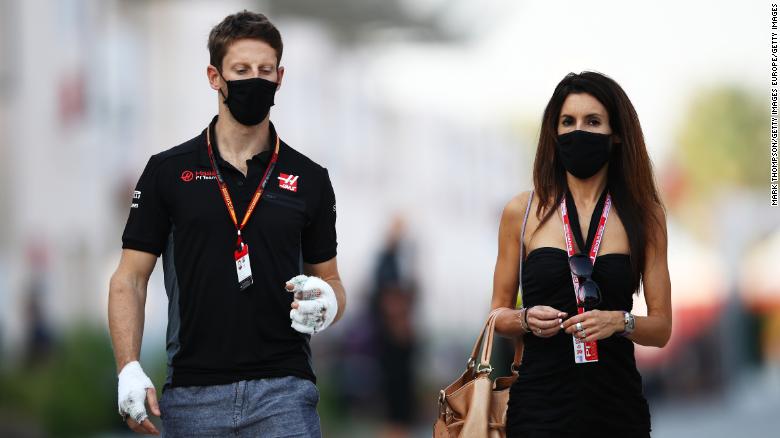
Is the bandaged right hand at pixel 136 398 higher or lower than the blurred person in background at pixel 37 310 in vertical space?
lower

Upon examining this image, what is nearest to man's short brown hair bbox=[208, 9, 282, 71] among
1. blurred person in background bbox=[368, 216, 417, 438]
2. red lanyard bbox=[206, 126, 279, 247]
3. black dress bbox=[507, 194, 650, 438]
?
red lanyard bbox=[206, 126, 279, 247]

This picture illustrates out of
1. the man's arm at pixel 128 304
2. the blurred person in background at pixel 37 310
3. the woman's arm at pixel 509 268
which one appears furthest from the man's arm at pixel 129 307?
the blurred person in background at pixel 37 310

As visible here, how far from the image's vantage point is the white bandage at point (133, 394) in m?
4.80

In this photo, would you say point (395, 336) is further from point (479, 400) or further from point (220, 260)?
point (220, 260)

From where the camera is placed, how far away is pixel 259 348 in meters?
5.00

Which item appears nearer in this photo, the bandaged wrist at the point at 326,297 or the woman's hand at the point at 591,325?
the woman's hand at the point at 591,325

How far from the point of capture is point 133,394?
15.8 feet

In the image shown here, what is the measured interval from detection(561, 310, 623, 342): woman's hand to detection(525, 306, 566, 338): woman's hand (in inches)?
1.9

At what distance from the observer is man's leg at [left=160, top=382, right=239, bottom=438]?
16.3 feet

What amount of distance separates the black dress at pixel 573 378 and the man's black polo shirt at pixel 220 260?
833 mm

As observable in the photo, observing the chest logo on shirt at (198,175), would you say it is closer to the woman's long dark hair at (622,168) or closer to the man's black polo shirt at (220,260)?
the man's black polo shirt at (220,260)

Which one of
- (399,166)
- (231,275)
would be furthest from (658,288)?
(399,166)

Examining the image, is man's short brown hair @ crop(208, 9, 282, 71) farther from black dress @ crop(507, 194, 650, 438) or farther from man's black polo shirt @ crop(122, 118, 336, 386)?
black dress @ crop(507, 194, 650, 438)

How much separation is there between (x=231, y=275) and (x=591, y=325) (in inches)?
50.6
